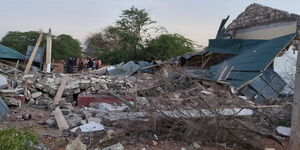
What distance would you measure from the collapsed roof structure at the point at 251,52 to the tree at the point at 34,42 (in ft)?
48.4

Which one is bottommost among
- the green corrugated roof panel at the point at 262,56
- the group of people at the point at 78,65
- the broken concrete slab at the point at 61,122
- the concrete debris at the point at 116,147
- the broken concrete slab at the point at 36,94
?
the concrete debris at the point at 116,147

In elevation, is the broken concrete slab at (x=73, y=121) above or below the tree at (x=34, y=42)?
below

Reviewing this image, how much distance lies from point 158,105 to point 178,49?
1791cm

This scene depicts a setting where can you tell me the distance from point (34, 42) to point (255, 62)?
20147 millimetres

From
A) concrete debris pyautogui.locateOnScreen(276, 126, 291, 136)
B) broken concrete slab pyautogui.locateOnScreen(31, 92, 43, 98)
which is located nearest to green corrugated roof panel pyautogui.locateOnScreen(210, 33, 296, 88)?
concrete debris pyautogui.locateOnScreen(276, 126, 291, 136)

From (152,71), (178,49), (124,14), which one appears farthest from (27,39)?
(152,71)

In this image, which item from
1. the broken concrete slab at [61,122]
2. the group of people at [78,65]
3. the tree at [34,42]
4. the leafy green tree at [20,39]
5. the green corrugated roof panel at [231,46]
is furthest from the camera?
the tree at [34,42]

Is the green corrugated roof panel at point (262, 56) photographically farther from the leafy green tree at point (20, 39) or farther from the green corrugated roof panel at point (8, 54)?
the leafy green tree at point (20, 39)

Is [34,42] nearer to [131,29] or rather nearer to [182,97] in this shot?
[131,29]

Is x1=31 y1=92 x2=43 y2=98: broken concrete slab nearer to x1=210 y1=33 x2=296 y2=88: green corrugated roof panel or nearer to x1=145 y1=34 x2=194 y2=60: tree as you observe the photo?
x1=210 y1=33 x2=296 y2=88: green corrugated roof panel

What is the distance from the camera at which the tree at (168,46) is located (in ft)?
75.4

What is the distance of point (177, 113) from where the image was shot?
5293 millimetres

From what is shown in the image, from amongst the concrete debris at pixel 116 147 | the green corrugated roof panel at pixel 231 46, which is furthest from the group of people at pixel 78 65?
the concrete debris at pixel 116 147

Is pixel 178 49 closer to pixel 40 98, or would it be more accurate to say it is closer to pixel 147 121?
pixel 40 98
